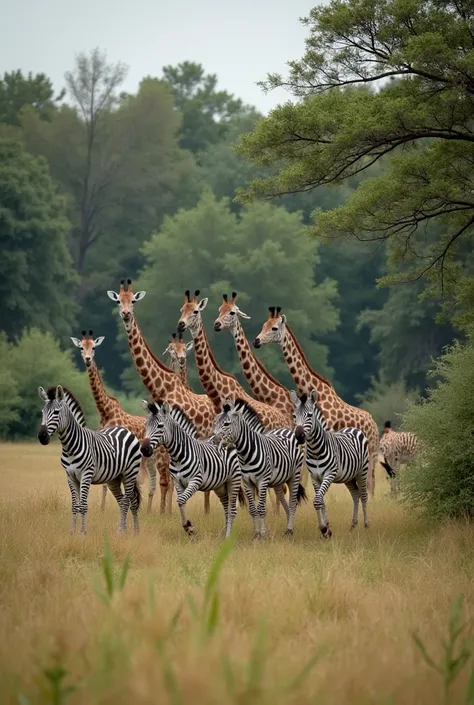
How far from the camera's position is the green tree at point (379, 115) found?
48.5ft

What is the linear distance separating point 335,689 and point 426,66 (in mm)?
11324

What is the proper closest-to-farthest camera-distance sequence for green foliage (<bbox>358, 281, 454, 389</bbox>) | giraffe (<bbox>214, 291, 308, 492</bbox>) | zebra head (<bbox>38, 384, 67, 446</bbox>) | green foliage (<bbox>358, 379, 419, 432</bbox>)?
zebra head (<bbox>38, 384, 67, 446</bbox>) → giraffe (<bbox>214, 291, 308, 492</bbox>) → green foliage (<bbox>358, 379, 419, 432</bbox>) → green foliage (<bbox>358, 281, 454, 389</bbox>)

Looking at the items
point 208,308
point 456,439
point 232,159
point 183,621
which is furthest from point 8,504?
point 232,159

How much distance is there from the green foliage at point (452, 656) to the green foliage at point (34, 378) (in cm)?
3144

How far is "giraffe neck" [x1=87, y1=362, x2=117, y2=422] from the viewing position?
1728cm

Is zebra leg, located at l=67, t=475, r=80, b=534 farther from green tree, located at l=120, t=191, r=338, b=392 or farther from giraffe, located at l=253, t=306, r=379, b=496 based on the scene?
green tree, located at l=120, t=191, r=338, b=392

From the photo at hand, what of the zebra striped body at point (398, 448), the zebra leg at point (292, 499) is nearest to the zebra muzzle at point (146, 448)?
the zebra leg at point (292, 499)

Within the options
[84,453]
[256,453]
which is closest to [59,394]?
[84,453]

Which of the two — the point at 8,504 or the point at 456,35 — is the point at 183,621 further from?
the point at 456,35

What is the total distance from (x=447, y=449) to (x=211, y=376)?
168 inches

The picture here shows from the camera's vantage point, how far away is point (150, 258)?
5212 cm

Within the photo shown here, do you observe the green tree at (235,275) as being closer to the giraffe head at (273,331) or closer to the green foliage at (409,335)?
the green foliage at (409,335)

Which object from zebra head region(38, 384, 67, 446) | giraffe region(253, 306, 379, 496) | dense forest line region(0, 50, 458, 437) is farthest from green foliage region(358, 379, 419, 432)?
zebra head region(38, 384, 67, 446)

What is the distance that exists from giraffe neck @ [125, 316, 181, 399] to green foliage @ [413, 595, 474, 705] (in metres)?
9.49
